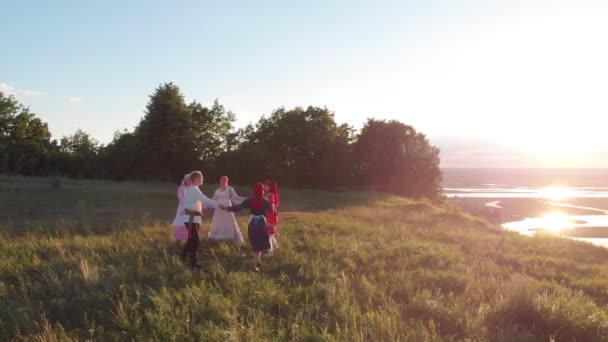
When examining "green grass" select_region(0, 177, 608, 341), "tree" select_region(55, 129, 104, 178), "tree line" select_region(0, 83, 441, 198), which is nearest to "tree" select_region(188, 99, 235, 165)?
"tree line" select_region(0, 83, 441, 198)

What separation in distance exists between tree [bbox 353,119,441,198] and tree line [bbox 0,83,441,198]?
12cm

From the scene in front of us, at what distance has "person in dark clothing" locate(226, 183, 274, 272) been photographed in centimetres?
1108

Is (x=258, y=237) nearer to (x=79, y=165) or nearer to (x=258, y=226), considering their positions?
(x=258, y=226)

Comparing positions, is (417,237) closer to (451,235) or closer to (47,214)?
(451,235)

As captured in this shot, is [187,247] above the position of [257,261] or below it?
above

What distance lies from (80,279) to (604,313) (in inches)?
396

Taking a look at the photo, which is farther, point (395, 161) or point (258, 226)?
point (395, 161)

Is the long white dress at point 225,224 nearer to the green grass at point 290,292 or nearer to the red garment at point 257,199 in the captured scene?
the green grass at point 290,292

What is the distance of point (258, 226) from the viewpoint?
11.3 m

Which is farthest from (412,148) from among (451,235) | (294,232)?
(294,232)

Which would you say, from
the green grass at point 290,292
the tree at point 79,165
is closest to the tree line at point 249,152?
the tree at point 79,165

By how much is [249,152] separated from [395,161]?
57.4 feet

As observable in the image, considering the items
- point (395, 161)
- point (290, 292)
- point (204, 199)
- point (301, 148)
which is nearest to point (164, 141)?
point (301, 148)

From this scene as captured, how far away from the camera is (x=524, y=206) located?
59.8 m
